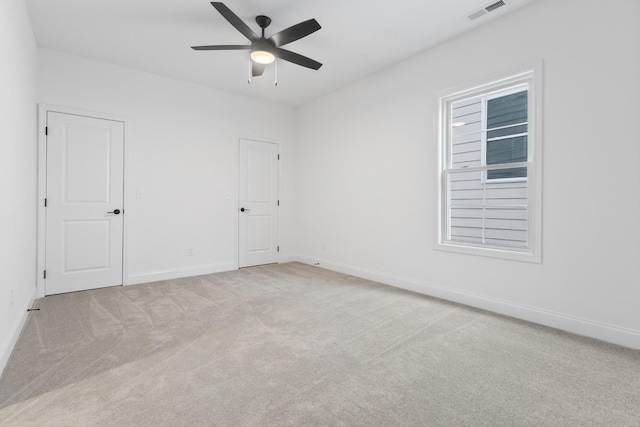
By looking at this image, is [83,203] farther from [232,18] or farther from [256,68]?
[232,18]

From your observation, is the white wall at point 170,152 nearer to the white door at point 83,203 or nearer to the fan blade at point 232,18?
the white door at point 83,203

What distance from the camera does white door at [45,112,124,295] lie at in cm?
387

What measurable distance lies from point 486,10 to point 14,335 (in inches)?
193

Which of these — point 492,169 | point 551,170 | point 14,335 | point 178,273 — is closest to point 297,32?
point 492,169

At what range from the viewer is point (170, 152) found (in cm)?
472

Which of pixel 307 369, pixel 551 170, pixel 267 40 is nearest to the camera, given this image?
pixel 307 369

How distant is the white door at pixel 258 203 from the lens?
548 cm

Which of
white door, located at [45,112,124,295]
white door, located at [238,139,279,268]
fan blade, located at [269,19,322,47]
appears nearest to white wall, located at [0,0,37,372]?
white door, located at [45,112,124,295]

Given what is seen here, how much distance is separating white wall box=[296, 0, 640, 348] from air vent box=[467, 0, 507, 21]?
0.21 meters

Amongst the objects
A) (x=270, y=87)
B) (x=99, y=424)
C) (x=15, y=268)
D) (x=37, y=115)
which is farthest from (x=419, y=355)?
(x=37, y=115)

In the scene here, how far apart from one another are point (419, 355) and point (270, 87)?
4.33 meters

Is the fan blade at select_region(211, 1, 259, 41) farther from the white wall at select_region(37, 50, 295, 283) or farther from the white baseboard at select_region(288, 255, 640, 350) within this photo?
the white baseboard at select_region(288, 255, 640, 350)

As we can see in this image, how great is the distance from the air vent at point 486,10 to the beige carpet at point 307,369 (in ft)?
9.59

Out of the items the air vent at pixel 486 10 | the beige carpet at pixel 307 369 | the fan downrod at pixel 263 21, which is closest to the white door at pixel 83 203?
the beige carpet at pixel 307 369
